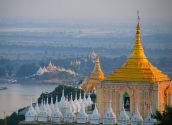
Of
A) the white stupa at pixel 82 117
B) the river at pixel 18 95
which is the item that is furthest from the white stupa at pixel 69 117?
the river at pixel 18 95

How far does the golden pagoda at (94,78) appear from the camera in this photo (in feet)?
121

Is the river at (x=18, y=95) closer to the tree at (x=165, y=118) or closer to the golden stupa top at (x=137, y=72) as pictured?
the golden stupa top at (x=137, y=72)

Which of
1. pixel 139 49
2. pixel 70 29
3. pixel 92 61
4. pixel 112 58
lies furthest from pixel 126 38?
pixel 139 49

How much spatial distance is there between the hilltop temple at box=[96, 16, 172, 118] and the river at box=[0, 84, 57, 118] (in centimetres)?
1359

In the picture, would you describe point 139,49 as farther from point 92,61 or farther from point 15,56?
point 15,56

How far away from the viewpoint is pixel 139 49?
99.2ft

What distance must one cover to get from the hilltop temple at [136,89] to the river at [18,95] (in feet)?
44.6

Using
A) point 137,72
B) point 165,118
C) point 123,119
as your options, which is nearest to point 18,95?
point 137,72

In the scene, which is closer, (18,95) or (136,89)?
(136,89)

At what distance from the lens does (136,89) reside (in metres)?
29.4

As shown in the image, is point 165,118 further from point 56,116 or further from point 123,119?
point 56,116

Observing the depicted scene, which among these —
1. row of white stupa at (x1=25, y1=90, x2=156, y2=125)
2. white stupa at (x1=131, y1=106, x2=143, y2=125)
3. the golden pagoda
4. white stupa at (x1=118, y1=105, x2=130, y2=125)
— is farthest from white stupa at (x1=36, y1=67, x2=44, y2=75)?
white stupa at (x1=131, y1=106, x2=143, y2=125)

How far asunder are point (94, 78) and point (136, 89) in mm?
8338

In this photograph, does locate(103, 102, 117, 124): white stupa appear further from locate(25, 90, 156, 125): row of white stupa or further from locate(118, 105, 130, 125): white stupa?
→ locate(118, 105, 130, 125): white stupa
